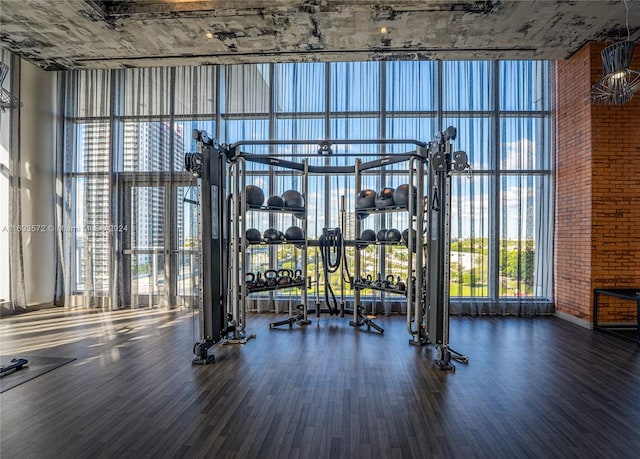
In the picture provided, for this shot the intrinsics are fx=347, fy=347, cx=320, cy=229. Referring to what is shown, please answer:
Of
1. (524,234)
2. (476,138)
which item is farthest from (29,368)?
(524,234)

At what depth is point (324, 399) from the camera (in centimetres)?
297

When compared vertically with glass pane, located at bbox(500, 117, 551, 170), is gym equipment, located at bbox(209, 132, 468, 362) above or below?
below

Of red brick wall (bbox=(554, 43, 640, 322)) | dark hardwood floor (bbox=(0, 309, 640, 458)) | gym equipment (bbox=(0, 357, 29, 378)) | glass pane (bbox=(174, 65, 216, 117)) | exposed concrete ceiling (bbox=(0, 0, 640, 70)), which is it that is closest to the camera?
dark hardwood floor (bbox=(0, 309, 640, 458))

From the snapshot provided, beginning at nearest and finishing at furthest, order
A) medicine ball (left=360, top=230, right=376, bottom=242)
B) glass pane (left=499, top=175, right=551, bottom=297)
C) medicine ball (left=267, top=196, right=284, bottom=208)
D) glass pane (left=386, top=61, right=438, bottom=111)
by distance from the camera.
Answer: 1. medicine ball (left=267, top=196, right=284, bottom=208)
2. medicine ball (left=360, top=230, right=376, bottom=242)
3. glass pane (left=499, top=175, right=551, bottom=297)
4. glass pane (left=386, top=61, right=438, bottom=111)

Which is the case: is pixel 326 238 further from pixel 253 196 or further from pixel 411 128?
pixel 411 128

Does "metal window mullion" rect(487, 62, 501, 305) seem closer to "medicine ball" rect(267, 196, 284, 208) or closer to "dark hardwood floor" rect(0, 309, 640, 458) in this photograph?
"dark hardwood floor" rect(0, 309, 640, 458)

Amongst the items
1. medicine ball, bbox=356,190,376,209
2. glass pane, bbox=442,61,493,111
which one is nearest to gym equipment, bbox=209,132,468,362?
medicine ball, bbox=356,190,376,209

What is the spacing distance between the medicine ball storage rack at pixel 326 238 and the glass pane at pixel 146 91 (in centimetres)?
276

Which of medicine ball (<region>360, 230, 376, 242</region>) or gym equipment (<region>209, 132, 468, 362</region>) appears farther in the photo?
medicine ball (<region>360, 230, 376, 242</region>)

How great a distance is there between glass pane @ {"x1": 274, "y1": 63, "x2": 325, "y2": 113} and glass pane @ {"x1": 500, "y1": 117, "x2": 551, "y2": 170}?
3373 millimetres

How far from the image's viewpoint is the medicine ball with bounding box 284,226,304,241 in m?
5.23

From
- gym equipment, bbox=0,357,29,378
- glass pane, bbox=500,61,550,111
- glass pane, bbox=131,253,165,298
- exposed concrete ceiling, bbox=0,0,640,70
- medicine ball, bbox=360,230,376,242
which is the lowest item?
gym equipment, bbox=0,357,29,378

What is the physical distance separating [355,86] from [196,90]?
2.99 meters

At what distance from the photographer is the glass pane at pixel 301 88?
6.36m
